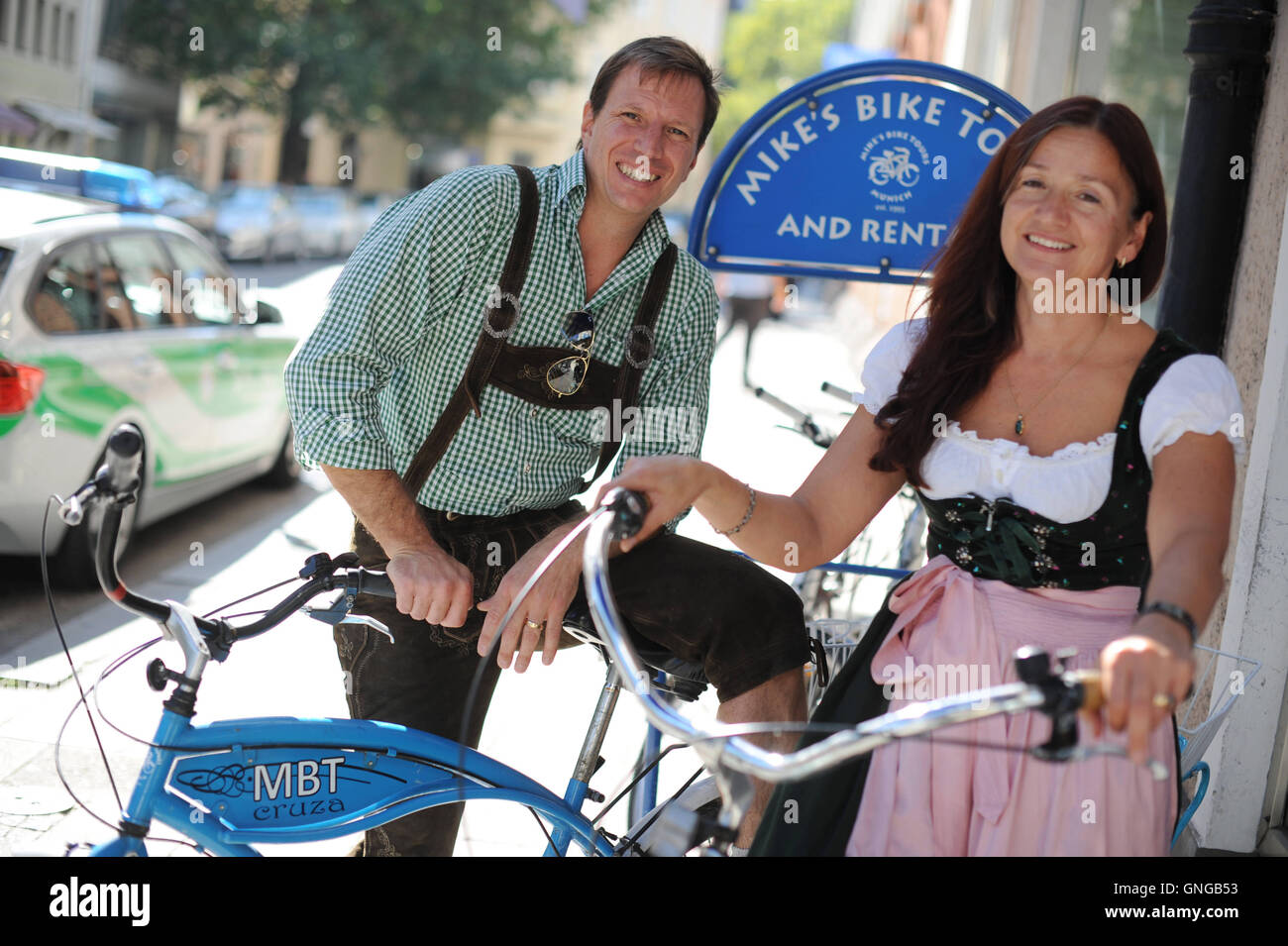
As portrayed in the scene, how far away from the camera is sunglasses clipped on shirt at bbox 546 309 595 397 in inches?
107

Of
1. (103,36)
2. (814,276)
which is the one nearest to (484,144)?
(103,36)

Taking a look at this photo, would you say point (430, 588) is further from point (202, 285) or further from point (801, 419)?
point (202, 285)

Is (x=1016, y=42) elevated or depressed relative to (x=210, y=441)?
elevated

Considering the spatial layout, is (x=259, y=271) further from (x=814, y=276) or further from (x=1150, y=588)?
(x=1150, y=588)

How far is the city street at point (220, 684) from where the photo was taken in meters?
3.95

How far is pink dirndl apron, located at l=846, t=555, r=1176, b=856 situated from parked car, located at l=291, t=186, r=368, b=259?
86.8ft

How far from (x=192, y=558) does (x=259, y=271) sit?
19016mm

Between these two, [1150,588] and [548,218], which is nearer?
[1150,588]

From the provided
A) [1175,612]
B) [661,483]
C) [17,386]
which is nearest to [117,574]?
[661,483]

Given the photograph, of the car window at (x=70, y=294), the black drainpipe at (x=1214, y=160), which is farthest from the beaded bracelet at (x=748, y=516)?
the car window at (x=70, y=294)

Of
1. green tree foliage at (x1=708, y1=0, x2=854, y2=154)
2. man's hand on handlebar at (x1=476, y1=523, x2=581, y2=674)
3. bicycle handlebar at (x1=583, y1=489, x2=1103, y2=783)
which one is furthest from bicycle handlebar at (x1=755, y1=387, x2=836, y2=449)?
green tree foliage at (x1=708, y1=0, x2=854, y2=154)

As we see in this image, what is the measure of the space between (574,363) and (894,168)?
1.72 metres

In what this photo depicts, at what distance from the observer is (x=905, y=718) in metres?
1.54

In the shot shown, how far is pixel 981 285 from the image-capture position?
2.41 m
